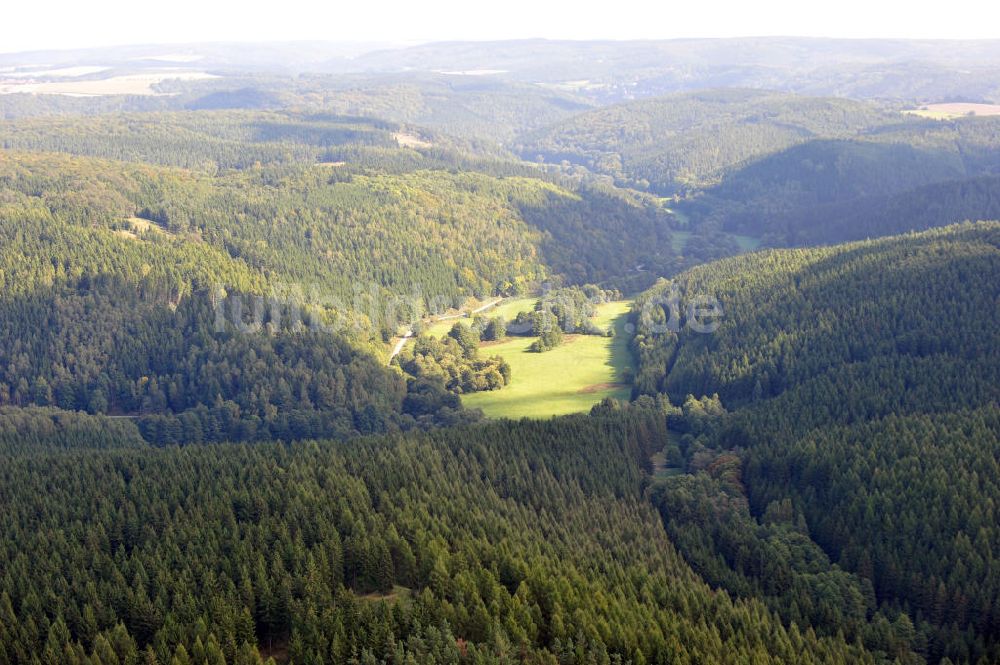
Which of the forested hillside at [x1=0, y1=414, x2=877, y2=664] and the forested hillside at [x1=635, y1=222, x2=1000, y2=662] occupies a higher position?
the forested hillside at [x1=0, y1=414, x2=877, y2=664]

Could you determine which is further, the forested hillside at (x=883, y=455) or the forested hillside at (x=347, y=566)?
the forested hillside at (x=883, y=455)

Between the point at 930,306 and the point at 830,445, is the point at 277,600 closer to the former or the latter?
the point at 830,445

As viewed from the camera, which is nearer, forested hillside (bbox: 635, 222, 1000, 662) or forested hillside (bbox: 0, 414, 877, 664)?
forested hillside (bbox: 0, 414, 877, 664)

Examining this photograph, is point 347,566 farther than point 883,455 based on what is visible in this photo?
No

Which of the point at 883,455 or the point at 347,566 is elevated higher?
the point at 347,566

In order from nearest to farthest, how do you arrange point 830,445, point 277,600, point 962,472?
point 277,600, point 962,472, point 830,445

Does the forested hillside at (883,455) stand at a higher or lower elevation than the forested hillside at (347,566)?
lower

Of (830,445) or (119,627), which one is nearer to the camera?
(119,627)

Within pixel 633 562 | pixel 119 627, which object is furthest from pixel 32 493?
pixel 633 562
